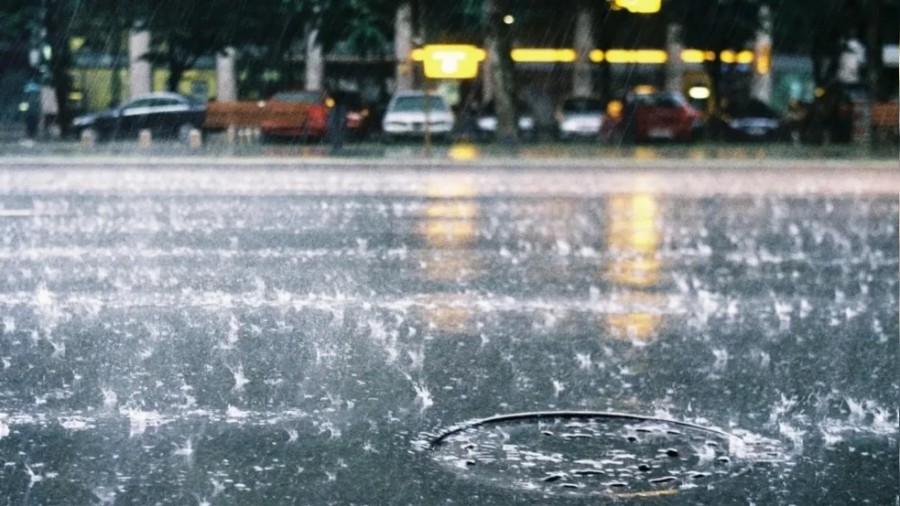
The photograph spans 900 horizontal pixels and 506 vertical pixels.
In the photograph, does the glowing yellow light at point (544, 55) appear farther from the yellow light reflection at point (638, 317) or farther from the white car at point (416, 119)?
the yellow light reflection at point (638, 317)

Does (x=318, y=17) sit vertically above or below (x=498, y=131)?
above

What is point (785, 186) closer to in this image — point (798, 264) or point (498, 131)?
point (798, 264)

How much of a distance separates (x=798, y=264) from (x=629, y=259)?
1393 millimetres

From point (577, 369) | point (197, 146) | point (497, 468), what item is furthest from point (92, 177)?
point (497, 468)

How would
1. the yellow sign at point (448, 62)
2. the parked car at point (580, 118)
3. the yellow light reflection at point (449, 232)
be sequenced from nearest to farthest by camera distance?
the yellow light reflection at point (449, 232) → the yellow sign at point (448, 62) → the parked car at point (580, 118)

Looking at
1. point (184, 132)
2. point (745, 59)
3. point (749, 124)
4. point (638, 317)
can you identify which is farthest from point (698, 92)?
point (638, 317)

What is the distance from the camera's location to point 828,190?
21172 mm

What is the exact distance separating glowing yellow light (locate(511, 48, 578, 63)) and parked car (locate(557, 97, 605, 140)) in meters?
12.1

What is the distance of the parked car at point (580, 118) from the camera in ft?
131

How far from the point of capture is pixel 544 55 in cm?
5341

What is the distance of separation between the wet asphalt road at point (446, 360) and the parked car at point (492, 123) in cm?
2521

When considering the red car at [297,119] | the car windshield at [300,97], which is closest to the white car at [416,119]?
the red car at [297,119]

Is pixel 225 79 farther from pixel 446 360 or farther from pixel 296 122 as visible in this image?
pixel 446 360

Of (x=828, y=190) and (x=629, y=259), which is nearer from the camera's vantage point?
(x=629, y=259)
